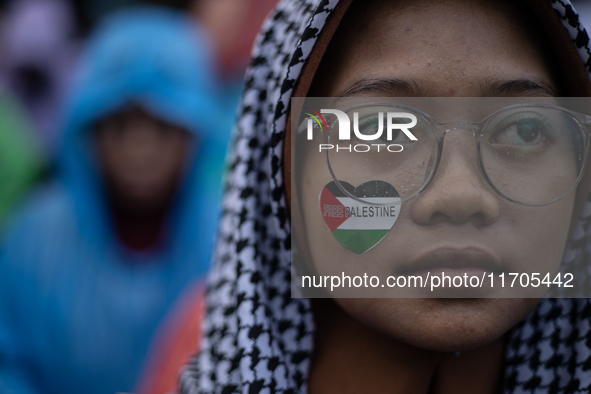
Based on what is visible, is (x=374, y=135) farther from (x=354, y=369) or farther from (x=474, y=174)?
(x=354, y=369)

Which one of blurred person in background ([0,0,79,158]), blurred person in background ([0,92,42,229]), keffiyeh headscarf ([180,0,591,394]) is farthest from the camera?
blurred person in background ([0,0,79,158])

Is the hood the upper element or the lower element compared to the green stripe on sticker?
upper

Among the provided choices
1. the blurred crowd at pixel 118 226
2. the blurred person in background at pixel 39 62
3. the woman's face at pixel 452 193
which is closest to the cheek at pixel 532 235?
the woman's face at pixel 452 193

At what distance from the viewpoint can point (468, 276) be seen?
2.16 feet

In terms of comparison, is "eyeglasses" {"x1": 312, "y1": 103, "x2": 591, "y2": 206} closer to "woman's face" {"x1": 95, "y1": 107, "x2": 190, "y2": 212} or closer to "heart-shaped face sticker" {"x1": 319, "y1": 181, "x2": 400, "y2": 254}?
"heart-shaped face sticker" {"x1": 319, "y1": 181, "x2": 400, "y2": 254}

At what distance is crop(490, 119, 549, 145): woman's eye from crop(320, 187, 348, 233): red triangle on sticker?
241 millimetres

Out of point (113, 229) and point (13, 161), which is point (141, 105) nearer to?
point (113, 229)

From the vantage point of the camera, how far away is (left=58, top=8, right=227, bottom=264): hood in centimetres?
207

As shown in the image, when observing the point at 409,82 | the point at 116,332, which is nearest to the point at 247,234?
the point at 409,82

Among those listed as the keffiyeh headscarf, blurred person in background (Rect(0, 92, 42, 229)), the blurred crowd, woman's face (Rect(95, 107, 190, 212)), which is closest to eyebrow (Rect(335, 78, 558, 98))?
the keffiyeh headscarf

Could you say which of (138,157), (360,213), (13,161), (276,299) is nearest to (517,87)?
(360,213)

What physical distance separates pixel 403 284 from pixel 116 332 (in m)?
1.61

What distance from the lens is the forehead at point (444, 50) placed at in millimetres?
689

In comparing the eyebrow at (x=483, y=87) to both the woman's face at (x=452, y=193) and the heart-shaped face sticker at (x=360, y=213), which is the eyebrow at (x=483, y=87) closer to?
the woman's face at (x=452, y=193)
